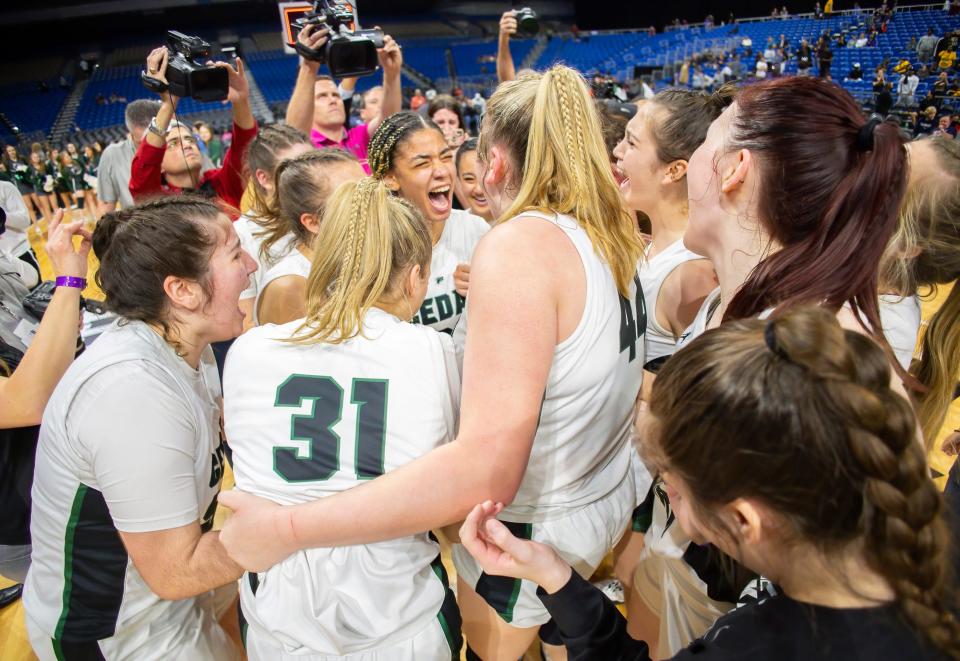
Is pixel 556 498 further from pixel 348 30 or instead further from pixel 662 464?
pixel 348 30

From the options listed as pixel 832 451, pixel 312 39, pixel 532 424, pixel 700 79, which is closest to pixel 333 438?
pixel 532 424

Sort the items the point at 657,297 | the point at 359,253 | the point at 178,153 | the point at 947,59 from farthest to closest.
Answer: the point at 947,59
the point at 178,153
the point at 657,297
the point at 359,253

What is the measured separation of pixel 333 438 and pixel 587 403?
566mm

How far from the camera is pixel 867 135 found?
1.12 meters

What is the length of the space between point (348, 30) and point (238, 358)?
319 centimetres

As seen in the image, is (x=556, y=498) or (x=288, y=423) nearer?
(x=288, y=423)

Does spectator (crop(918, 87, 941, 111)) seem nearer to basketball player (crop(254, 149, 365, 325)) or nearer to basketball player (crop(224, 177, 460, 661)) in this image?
basketball player (crop(254, 149, 365, 325))

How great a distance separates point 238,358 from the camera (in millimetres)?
1306

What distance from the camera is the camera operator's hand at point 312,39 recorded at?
3.53 meters

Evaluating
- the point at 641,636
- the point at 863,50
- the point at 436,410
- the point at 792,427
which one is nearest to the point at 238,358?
the point at 436,410

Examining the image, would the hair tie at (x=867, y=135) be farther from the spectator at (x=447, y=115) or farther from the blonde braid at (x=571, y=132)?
the spectator at (x=447, y=115)

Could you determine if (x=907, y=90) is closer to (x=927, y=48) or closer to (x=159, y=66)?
Result: (x=927, y=48)

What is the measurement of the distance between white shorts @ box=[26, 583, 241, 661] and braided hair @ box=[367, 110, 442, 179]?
1819 mm

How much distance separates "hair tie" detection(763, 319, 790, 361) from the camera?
2.56ft
